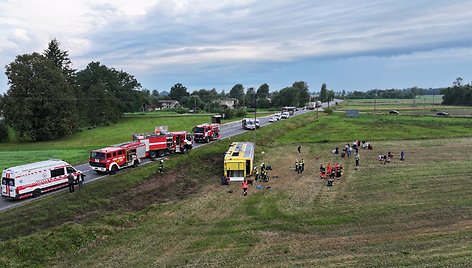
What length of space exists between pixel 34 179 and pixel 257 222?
16.8 m

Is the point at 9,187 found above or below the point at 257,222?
above

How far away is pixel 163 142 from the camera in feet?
140

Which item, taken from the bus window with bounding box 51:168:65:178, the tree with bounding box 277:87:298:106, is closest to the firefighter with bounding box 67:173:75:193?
the bus window with bounding box 51:168:65:178

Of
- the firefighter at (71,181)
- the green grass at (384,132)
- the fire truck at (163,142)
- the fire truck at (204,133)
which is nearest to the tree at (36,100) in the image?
the fire truck at (204,133)

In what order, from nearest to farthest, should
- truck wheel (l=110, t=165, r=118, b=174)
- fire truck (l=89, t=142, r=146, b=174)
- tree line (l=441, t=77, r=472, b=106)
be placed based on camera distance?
fire truck (l=89, t=142, r=146, b=174), truck wheel (l=110, t=165, r=118, b=174), tree line (l=441, t=77, r=472, b=106)

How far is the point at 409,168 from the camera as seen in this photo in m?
39.5

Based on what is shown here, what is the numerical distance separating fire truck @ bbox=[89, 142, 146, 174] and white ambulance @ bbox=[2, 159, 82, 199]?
3.95m

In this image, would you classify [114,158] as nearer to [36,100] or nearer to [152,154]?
[152,154]

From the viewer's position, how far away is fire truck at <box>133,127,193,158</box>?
4100 centimetres

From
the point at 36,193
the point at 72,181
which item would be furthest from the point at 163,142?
the point at 36,193

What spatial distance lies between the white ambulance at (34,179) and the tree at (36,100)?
143 feet

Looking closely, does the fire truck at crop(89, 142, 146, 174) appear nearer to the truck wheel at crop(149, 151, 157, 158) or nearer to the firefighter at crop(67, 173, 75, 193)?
the truck wheel at crop(149, 151, 157, 158)

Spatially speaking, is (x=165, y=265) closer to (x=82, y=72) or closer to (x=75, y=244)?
(x=75, y=244)

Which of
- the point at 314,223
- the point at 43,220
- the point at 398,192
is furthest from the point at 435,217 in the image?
the point at 43,220
